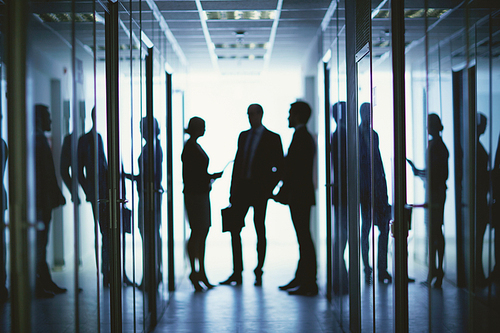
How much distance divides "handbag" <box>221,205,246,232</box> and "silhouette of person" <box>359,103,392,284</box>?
7.64 ft

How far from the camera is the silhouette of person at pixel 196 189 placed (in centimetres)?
512

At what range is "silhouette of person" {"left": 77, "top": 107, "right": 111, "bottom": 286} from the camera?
8.51 feet

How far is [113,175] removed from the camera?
3006 millimetres

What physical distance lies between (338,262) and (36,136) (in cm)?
270

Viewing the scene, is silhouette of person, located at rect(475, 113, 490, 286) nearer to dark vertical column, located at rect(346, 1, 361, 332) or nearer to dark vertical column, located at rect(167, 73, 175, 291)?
dark vertical column, located at rect(346, 1, 361, 332)

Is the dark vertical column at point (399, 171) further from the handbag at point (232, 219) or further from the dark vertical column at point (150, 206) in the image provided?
the handbag at point (232, 219)

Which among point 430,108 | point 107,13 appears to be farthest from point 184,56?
point 430,108

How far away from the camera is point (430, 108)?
8.34 ft

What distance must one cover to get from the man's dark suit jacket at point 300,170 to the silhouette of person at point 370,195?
1.74 m

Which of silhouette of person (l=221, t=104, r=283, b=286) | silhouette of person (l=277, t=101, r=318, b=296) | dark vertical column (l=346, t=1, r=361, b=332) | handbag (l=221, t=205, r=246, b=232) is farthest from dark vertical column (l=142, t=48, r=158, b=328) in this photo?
dark vertical column (l=346, t=1, r=361, b=332)

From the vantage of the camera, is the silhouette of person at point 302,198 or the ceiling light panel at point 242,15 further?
the silhouette of person at point 302,198

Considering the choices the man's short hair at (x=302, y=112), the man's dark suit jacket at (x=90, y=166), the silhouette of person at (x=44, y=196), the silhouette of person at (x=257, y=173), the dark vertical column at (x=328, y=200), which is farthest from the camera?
the silhouette of person at (x=257, y=173)

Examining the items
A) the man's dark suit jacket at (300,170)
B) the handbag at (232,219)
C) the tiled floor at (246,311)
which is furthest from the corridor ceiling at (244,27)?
the tiled floor at (246,311)

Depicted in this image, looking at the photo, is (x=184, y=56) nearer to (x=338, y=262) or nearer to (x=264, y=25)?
(x=264, y=25)
